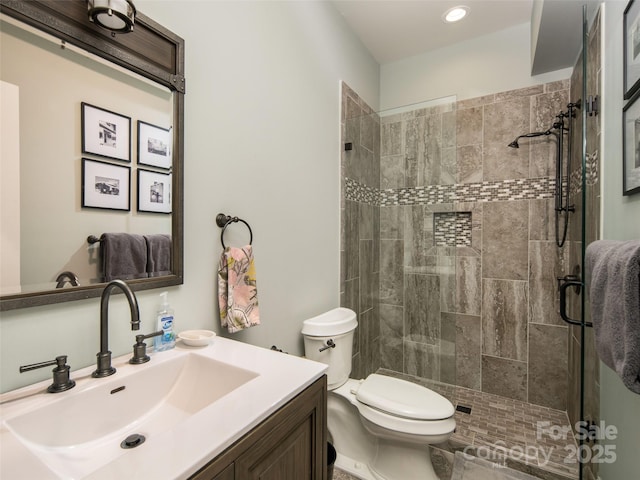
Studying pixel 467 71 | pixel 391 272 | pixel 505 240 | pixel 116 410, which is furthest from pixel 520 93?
pixel 116 410

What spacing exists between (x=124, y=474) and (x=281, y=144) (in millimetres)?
1410

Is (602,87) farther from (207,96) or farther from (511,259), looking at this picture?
(207,96)

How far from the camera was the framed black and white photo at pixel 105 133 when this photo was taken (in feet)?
2.88

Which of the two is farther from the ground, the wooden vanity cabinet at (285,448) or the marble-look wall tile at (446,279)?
the marble-look wall tile at (446,279)

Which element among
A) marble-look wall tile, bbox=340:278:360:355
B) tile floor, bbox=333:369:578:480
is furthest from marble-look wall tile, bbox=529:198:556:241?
marble-look wall tile, bbox=340:278:360:355

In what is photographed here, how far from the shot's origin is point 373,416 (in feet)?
4.97

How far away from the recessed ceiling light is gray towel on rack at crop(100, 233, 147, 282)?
2449mm

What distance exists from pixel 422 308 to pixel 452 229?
2.12 ft

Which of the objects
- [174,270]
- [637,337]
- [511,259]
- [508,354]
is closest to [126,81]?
[174,270]

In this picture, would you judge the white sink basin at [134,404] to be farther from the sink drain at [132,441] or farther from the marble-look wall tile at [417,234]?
the marble-look wall tile at [417,234]

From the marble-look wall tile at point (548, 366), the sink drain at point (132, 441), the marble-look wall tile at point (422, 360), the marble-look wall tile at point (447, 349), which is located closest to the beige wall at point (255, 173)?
the sink drain at point (132, 441)

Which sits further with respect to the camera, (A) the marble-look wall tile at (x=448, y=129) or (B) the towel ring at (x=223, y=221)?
(A) the marble-look wall tile at (x=448, y=129)

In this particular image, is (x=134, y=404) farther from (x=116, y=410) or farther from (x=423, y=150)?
(x=423, y=150)

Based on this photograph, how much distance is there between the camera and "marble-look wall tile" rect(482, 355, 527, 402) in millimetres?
2312
